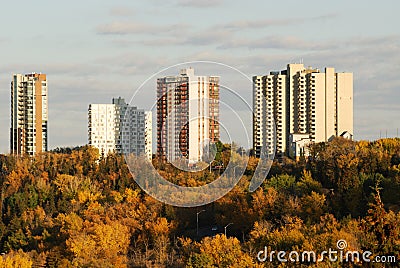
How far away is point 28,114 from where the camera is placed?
35.1 metres

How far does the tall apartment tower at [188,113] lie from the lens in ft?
46.6

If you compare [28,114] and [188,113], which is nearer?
[188,113]

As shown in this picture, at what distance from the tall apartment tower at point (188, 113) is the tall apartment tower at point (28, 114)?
17.5 metres

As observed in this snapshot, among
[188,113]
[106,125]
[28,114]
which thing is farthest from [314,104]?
[188,113]

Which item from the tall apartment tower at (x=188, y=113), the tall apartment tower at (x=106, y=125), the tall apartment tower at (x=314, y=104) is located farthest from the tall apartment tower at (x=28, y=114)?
the tall apartment tower at (x=188, y=113)

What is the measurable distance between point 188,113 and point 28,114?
66.1 ft

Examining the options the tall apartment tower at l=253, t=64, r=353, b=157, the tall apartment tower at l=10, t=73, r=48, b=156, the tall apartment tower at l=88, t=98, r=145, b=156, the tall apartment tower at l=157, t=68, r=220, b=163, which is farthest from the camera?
the tall apartment tower at l=10, t=73, r=48, b=156

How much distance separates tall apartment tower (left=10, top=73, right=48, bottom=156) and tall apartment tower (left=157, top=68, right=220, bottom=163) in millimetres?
17540

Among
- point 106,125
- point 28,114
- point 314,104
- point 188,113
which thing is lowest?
point 188,113

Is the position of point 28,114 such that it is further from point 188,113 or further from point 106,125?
point 188,113

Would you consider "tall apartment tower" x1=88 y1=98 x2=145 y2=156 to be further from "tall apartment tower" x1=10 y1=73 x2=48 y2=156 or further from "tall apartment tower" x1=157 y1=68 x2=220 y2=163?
"tall apartment tower" x1=157 y1=68 x2=220 y2=163

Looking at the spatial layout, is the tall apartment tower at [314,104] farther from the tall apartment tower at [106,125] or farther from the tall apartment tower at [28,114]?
the tall apartment tower at [28,114]

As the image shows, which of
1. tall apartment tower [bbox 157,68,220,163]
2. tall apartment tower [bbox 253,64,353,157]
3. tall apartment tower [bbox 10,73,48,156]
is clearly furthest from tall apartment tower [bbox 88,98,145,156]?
tall apartment tower [bbox 157,68,220,163]

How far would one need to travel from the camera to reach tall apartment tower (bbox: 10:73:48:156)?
35.0 metres
